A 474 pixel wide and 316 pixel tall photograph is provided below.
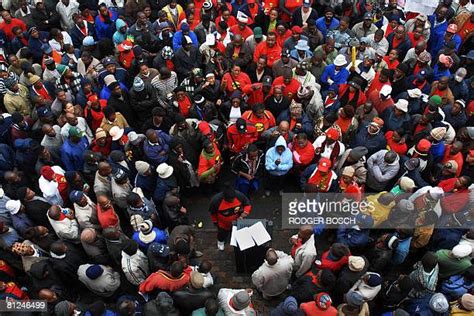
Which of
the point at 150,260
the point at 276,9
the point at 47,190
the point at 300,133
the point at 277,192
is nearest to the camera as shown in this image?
the point at 150,260

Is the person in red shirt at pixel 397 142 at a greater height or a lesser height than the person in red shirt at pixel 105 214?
greater

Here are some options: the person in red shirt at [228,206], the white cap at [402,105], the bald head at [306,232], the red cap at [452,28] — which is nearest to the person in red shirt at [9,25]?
the person in red shirt at [228,206]

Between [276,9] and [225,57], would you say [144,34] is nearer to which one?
[225,57]

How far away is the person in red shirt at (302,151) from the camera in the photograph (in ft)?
29.5

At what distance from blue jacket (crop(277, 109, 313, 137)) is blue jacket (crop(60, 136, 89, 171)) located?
4231mm

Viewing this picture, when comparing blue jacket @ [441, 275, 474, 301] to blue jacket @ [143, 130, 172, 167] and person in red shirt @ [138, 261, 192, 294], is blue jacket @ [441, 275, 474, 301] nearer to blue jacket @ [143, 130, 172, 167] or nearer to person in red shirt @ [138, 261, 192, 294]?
person in red shirt @ [138, 261, 192, 294]

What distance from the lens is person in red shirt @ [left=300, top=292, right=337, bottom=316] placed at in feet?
22.1

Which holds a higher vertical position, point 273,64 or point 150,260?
point 273,64

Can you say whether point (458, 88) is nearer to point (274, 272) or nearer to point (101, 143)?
point (274, 272)

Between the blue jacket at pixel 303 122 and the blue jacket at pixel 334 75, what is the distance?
139cm

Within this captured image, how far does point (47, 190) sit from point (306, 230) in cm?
488

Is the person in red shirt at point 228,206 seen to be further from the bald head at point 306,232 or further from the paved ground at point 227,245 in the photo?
the bald head at point 306,232

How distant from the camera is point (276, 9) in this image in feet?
42.3

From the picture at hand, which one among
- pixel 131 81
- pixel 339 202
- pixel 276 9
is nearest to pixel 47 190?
pixel 131 81
